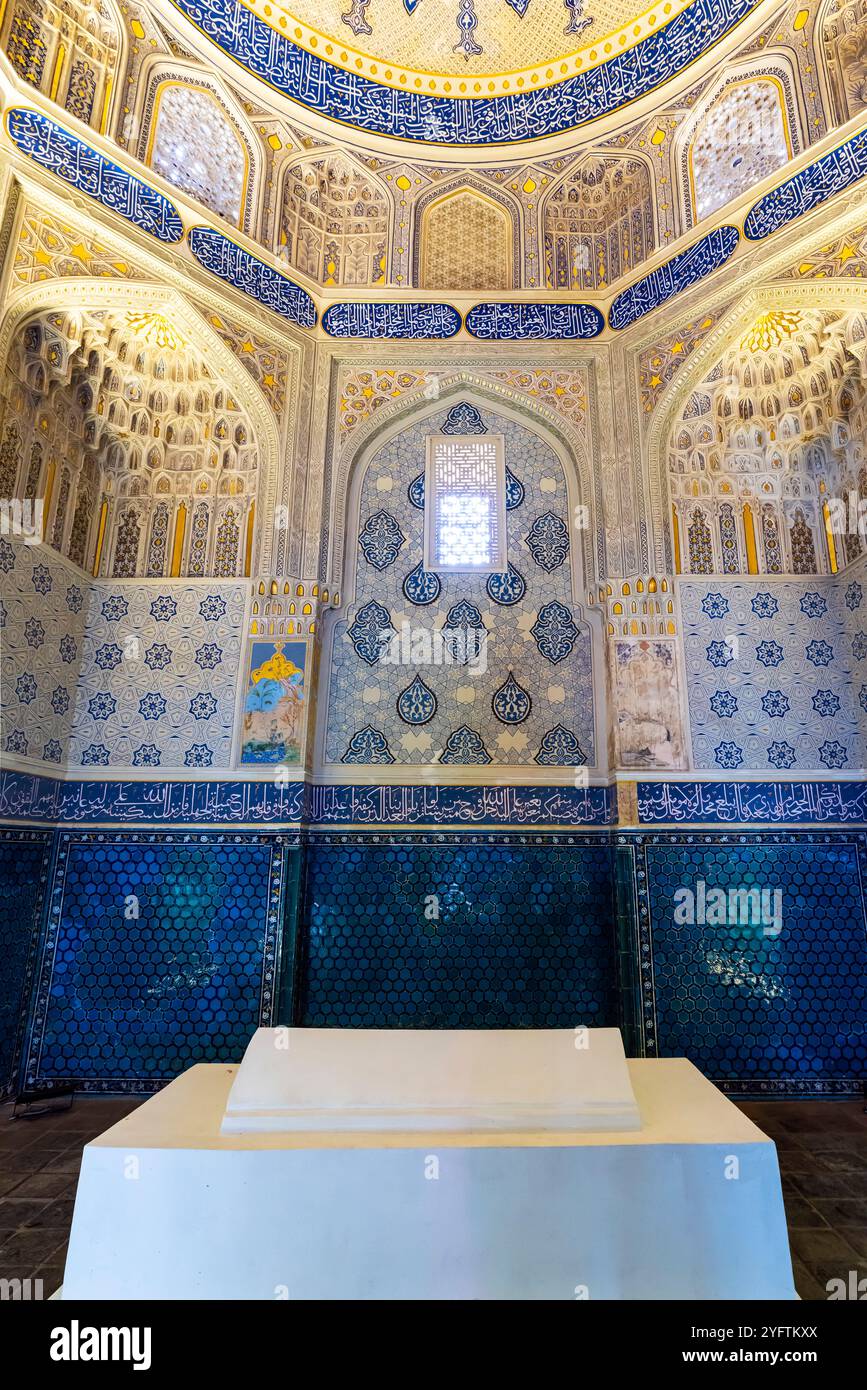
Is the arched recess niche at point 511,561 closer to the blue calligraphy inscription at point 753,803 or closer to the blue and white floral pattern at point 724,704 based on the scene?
the blue calligraphy inscription at point 753,803

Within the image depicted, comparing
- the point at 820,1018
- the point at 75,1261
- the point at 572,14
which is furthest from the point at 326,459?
the point at 820,1018

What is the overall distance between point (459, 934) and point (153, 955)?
6.46 feet

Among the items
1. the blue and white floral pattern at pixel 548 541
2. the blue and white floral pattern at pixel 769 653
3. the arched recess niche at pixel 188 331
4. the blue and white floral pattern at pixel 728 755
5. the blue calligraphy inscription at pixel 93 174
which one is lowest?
the blue and white floral pattern at pixel 728 755

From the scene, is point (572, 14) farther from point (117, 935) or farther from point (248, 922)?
point (117, 935)

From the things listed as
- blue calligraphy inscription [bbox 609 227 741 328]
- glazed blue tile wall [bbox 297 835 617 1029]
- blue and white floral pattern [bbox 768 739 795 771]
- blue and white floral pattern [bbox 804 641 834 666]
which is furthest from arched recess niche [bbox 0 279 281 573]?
Result: blue and white floral pattern [bbox 804 641 834 666]

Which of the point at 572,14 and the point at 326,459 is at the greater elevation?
the point at 572,14

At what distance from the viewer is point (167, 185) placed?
4.48 m

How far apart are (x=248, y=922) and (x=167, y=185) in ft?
15.8

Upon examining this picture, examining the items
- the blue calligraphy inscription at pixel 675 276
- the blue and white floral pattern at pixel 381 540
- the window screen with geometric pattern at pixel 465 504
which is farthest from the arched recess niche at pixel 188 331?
Answer: the blue calligraphy inscription at pixel 675 276

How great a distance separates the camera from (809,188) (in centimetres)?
422

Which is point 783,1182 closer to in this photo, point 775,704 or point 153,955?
point 775,704

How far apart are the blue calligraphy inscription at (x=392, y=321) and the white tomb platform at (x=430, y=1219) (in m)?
5.30

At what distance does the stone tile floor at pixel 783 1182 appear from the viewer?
2.40 m

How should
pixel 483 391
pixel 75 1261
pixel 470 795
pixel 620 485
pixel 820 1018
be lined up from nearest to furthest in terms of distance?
pixel 75 1261 < pixel 820 1018 < pixel 470 795 < pixel 620 485 < pixel 483 391
